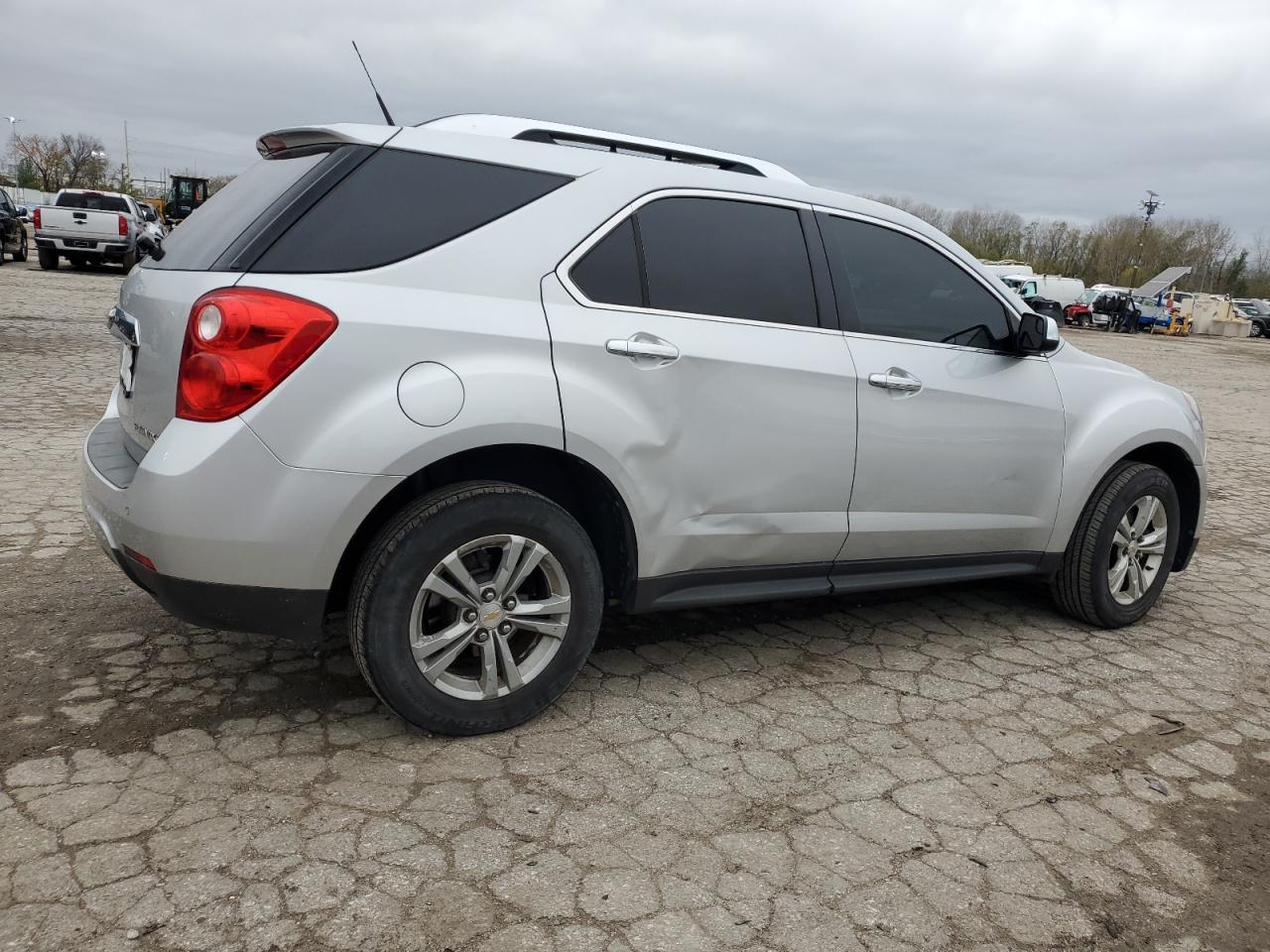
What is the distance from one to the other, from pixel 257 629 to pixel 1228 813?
286 centimetres

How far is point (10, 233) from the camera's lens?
82.5 feet

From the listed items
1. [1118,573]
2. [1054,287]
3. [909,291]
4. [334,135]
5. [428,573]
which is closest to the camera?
[428,573]

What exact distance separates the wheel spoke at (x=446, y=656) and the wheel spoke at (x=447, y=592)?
9 centimetres

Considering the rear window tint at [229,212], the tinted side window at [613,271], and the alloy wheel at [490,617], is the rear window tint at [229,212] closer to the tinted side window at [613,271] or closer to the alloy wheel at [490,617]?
the tinted side window at [613,271]

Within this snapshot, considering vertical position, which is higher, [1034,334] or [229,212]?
[229,212]

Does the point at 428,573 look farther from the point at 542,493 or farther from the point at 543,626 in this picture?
the point at 542,493

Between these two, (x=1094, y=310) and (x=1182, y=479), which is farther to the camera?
(x=1094, y=310)

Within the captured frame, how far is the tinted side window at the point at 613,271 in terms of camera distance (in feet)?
10.7

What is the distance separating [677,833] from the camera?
2.79 m

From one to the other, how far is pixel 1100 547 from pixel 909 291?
1480mm

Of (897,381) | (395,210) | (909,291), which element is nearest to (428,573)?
(395,210)

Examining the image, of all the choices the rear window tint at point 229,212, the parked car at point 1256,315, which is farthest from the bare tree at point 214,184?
the parked car at point 1256,315

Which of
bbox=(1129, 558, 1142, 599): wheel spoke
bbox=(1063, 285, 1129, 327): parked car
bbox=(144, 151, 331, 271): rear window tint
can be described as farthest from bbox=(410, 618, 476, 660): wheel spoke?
bbox=(1063, 285, 1129, 327): parked car

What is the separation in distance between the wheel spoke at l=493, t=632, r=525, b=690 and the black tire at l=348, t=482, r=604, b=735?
0.09 feet
